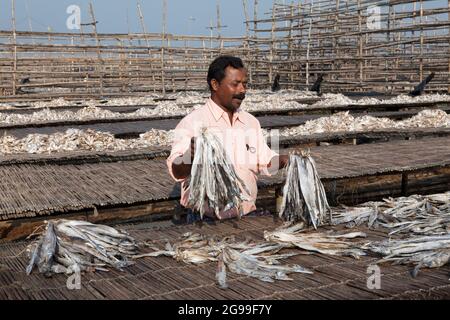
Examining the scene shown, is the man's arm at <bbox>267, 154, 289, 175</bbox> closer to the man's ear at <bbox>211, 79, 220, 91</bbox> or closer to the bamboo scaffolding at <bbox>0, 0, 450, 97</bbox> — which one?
the man's ear at <bbox>211, 79, 220, 91</bbox>

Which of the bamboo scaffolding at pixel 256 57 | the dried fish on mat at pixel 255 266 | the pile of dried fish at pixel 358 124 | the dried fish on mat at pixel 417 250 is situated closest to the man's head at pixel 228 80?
the dried fish on mat at pixel 255 266

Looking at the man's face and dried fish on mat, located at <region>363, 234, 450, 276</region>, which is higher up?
the man's face

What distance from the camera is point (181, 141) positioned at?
3.26 meters

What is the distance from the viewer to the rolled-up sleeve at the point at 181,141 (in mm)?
3205

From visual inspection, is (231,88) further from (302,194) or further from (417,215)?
(417,215)

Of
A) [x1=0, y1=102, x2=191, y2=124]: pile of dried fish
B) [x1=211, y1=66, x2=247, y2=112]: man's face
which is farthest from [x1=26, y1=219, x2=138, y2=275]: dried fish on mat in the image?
[x1=0, y1=102, x2=191, y2=124]: pile of dried fish

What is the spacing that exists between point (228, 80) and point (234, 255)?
117 cm

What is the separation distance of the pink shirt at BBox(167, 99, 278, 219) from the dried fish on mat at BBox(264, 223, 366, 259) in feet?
1.60

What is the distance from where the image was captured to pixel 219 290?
91.7 inches

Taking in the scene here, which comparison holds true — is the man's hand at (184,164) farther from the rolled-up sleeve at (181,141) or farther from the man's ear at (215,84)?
the man's ear at (215,84)

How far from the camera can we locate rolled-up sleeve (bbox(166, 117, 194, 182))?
3205 millimetres

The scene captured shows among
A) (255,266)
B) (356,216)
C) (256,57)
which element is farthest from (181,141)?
(256,57)

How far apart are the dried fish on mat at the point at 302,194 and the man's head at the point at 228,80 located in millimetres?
513

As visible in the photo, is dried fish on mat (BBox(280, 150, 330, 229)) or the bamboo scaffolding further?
the bamboo scaffolding
